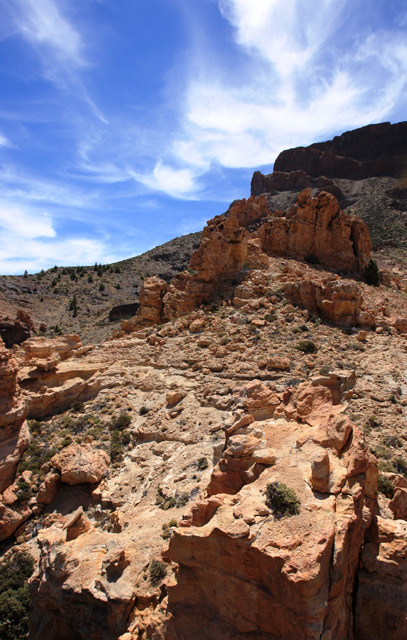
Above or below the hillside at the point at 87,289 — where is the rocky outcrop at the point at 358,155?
above

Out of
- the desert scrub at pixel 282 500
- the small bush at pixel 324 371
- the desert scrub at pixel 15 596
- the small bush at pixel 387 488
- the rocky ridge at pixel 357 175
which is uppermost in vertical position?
the rocky ridge at pixel 357 175

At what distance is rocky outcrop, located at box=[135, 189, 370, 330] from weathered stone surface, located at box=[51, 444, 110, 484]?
46.3 ft

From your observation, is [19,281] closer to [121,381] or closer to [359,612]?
[121,381]

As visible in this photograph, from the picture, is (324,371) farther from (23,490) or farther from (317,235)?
(317,235)

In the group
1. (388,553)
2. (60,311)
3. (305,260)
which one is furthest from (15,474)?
(60,311)

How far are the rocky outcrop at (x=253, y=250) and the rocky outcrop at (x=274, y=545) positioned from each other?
58.4 feet

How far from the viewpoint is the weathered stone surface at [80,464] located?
47.0 feet

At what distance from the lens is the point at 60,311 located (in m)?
63.1

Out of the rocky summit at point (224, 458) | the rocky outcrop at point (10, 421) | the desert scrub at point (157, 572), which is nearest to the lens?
the rocky summit at point (224, 458)

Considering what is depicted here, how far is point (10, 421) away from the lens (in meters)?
16.1

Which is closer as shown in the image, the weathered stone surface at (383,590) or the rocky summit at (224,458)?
the rocky summit at (224,458)

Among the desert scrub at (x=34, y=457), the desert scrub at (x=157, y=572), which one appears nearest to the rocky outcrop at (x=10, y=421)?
the desert scrub at (x=34, y=457)

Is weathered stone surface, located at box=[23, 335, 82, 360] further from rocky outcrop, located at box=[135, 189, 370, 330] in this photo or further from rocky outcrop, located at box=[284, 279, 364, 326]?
rocky outcrop, located at box=[284, 279, 364, 326]

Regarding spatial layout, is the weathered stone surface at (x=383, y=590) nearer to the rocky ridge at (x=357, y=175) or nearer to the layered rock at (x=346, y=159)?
the rocky ridge at (x=357, y=175)
